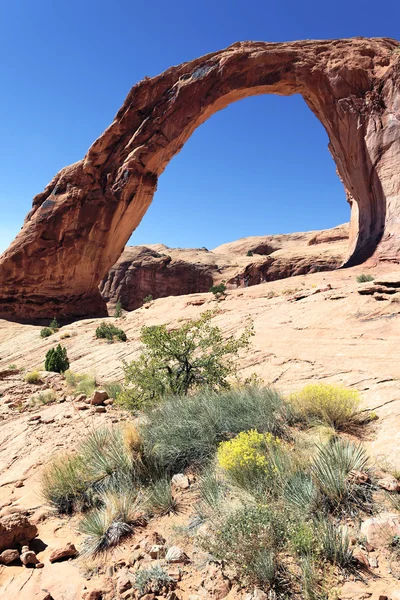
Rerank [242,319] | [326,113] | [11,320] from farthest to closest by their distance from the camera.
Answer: [11,320] < [326,113] < [242,319]

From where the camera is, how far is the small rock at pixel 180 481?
3.54 meters

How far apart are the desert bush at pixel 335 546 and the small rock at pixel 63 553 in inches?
83.4

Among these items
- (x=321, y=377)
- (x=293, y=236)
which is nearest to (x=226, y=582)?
(x=321, y=377)

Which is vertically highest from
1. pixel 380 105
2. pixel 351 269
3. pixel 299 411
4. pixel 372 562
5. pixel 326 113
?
pixel 326 113

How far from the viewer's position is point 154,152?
83.8 feet

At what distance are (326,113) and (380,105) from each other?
399 centimetres

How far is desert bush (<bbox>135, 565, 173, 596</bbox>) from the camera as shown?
92.6 inches

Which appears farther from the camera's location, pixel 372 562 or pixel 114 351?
pixel 114 351

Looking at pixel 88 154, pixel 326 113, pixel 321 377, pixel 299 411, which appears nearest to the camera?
pixel 299 411

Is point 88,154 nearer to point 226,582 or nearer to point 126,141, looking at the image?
point 126,141

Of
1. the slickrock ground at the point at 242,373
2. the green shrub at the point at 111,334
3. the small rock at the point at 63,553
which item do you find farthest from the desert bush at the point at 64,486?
the green shrub at the point at 111,334

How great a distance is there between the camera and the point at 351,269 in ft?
57.6

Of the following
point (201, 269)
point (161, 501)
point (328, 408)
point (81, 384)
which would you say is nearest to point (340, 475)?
point (328, 408)

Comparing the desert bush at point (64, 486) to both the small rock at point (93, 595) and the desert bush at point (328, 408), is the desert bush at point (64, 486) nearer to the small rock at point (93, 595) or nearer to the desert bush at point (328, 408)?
the small rock at point (93, 595)
